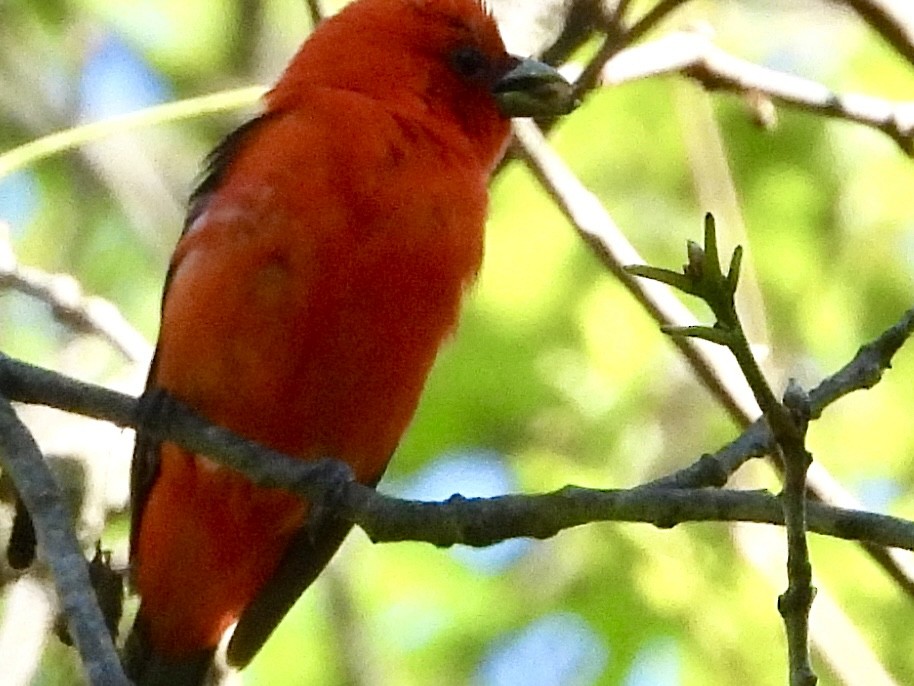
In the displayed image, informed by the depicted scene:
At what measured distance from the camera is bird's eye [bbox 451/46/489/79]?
3.68 m

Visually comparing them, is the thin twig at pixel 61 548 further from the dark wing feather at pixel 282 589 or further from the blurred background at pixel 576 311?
the blurred background at pixel 576 311

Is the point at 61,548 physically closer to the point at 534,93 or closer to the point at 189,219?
the point at 189,219

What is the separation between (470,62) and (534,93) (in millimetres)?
257

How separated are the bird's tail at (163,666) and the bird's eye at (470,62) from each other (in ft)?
4.76

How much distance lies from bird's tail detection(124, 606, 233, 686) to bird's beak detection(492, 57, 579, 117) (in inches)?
57.1

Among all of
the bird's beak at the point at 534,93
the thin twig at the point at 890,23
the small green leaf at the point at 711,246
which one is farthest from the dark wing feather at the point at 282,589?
the small green leaf at the point at 711,246

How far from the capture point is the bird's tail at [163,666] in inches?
150

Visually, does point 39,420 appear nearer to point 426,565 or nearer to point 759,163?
point 426,565

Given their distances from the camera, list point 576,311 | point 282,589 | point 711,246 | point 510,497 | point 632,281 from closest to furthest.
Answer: point 711,246 → point 510,497 → point 632,281 → point 282,589 → point 576,311

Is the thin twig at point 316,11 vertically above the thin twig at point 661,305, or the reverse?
the thin twig at point 316,11

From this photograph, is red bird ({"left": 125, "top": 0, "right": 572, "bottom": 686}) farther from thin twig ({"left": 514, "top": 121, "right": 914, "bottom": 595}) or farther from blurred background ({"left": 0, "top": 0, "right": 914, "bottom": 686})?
blurred background ({"left": 0, "top": 0, "right": 914, "bottom": 686})

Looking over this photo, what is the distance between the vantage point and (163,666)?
12.5 ft

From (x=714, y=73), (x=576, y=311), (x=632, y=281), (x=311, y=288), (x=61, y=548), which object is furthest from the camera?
(x=576, y=311)

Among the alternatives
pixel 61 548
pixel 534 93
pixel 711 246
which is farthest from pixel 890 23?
pixel 61 548
